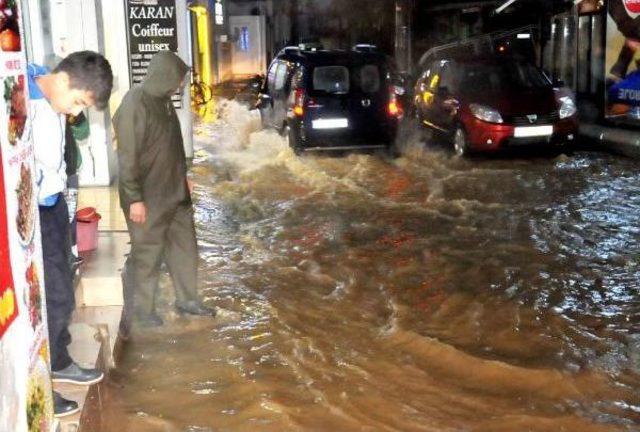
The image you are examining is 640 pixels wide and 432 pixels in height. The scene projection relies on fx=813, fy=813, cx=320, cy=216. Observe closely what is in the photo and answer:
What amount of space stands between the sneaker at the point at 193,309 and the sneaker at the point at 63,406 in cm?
222

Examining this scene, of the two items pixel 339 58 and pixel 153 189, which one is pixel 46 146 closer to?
pixel 153 189

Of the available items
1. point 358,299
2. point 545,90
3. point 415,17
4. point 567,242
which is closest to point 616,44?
point 545,90

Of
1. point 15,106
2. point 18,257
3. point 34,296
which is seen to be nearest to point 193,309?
point 34,296

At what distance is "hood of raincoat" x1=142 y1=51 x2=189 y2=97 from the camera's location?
17.9 ft

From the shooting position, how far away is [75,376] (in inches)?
165

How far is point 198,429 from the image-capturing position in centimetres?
448

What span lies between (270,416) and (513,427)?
1.35 m

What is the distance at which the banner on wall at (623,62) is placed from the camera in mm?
15391

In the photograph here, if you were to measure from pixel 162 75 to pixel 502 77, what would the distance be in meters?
10.2

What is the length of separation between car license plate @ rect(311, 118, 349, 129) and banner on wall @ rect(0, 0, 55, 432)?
1061 cm

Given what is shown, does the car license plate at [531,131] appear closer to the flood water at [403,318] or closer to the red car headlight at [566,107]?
the red car headlight at [566,107]

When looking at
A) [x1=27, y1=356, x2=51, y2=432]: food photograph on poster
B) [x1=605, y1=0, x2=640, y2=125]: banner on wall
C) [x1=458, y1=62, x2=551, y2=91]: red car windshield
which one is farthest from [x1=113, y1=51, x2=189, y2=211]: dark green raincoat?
[x1=605, y1=0, x2=640, y2=125]: banner on wall

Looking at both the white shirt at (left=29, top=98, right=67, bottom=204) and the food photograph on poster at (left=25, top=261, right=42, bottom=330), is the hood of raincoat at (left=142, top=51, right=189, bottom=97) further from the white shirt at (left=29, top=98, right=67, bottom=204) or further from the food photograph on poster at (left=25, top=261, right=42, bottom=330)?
the food photograph on poster at (left=25, top=261, right=42, bottom=330)

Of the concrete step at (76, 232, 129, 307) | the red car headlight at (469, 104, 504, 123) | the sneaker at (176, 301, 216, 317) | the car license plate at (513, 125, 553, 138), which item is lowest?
the sneaker at (176, 301, 216, 317)
